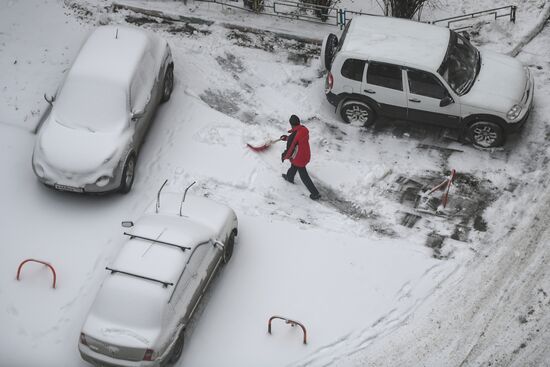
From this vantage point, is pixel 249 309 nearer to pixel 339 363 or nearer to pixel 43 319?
pixel 339 363

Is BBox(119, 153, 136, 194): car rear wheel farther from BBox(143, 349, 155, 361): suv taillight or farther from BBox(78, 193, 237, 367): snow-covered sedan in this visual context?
BBox(143, 349, 155, 361): suv taillight

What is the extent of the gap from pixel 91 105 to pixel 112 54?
1.21 meters

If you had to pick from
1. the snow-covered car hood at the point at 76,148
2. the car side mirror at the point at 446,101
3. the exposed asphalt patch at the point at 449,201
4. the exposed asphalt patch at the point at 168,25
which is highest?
the car side mirror at the point at 446,101

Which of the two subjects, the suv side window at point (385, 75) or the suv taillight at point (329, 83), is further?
the suv taillight at point (329, 83)

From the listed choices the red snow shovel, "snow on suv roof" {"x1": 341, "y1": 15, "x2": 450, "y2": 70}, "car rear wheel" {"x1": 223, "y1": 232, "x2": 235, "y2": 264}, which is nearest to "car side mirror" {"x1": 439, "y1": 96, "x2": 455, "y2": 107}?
"snow on suv roof" {"x1": 341, "y1": 15, "x2": 450, "y2": 70}

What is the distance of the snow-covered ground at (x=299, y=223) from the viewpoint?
9844mm

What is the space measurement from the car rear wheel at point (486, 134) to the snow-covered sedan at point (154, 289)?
200 inches

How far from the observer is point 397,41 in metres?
12.4

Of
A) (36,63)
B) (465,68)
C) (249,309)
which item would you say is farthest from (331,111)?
(36,63)

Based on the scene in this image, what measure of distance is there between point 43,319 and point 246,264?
10.7 feet

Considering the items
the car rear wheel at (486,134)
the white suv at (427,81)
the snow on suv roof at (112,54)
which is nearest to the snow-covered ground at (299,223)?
the car rear wheel at (486,134)

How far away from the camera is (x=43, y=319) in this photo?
398 inches

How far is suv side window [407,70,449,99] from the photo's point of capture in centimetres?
1203

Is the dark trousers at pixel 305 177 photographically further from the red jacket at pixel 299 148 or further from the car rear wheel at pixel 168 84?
the car rear wheel at pixel 168 84
